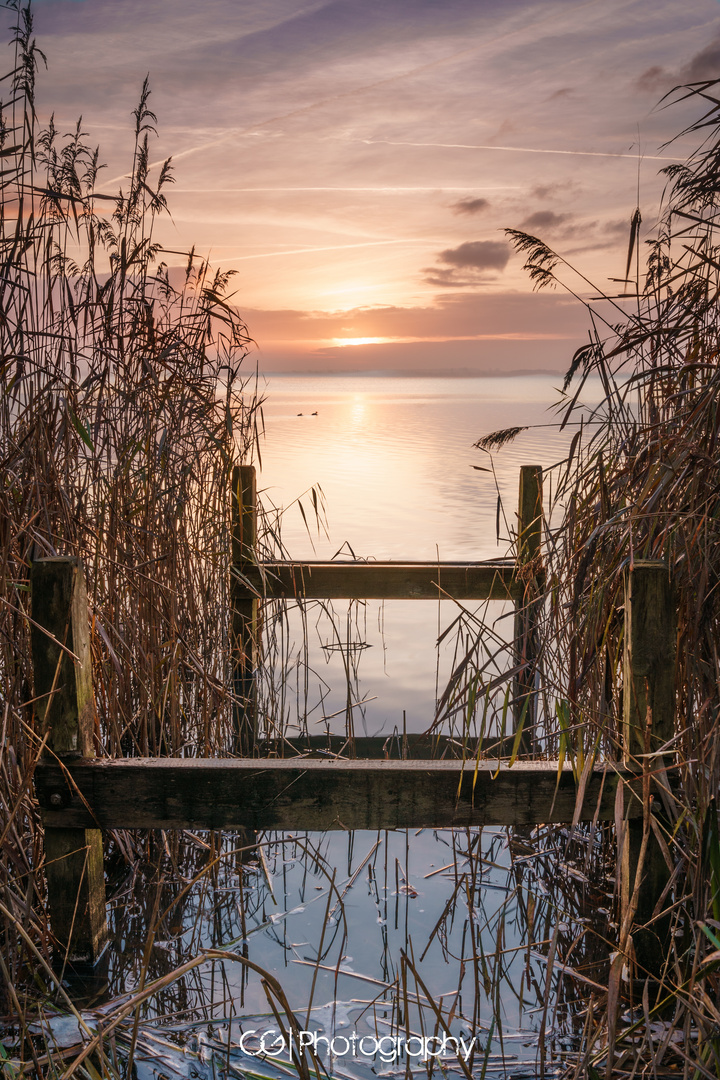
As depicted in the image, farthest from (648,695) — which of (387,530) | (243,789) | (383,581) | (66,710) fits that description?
(387,530)

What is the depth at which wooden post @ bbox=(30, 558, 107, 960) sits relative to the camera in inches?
86.3

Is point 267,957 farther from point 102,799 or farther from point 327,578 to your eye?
point 327,578

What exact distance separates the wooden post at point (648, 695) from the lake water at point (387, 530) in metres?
0.34

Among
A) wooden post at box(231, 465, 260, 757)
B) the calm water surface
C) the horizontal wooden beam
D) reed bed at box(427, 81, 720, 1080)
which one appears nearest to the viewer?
reed bed at box(427, 81, 720, 1080)

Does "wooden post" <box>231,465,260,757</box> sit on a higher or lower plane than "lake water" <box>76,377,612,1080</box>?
higher

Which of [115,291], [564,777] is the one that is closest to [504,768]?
[564,777]

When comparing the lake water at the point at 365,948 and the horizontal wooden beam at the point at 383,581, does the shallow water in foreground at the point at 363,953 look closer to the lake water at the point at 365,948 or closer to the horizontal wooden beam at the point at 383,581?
the lake water at the point at 365,948

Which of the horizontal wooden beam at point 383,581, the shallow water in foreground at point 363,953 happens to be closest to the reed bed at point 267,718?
the shallow water in foreground at point 363,953

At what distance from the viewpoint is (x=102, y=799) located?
2219 mm

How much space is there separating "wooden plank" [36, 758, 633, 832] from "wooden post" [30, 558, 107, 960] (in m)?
0.08

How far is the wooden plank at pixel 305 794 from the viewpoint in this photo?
216 centimetres

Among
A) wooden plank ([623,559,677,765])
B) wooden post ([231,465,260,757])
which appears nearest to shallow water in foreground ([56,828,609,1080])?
wooden plank ([623,559,677,765])

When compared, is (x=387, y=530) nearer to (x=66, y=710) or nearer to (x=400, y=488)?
(x=400, y=488)

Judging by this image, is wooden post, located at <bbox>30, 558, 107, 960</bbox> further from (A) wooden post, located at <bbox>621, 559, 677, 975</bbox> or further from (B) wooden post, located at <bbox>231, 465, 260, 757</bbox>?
(B) wooden post, located at <bbox>231, 465, 260, 757</bbox>
